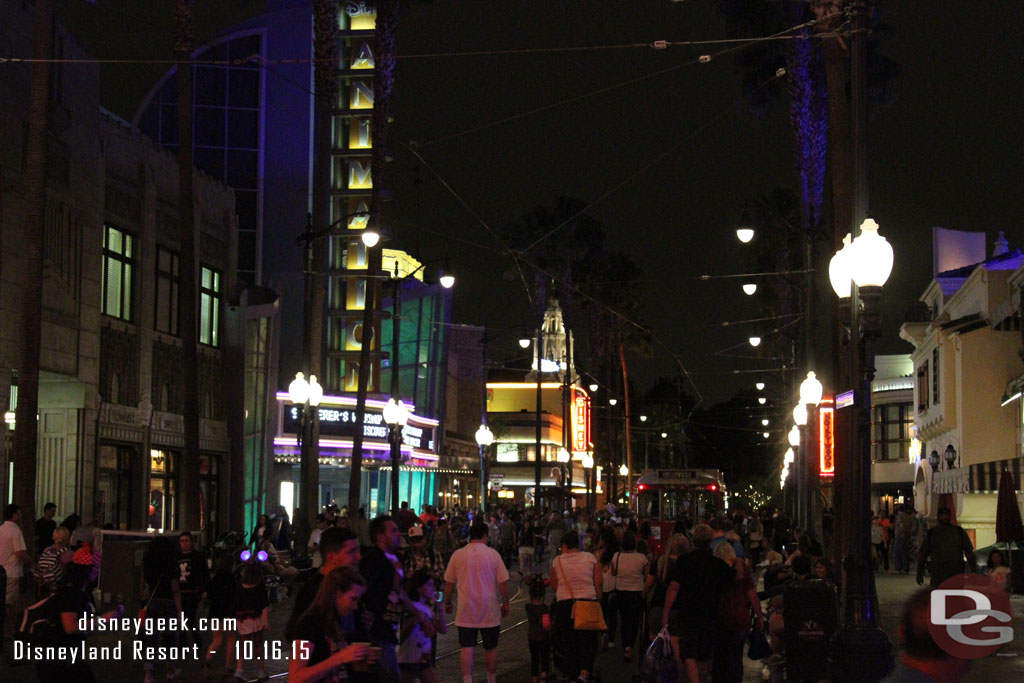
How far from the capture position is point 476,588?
1361 cm

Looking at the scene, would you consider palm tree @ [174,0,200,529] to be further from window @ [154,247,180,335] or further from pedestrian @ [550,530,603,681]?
pedestrian @ [550,530,603,681]

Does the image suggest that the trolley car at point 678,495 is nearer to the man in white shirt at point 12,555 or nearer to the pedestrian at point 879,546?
the pedestrian at point 879,546

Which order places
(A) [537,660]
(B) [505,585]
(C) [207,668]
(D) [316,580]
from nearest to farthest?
(D) [316,580]
(B) [505,585]
(A) [537,660]
(C) [207,668]

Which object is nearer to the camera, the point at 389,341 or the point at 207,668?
A: the point at 207,668

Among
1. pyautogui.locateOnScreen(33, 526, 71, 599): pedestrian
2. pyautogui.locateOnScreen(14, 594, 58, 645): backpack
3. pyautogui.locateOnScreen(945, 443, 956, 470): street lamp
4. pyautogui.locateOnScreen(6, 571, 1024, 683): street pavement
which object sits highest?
pyautogui.locateOnScreen(945, 443, 956, 470): street lamp

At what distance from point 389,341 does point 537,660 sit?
41.1 meters

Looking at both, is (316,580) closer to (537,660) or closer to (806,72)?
(537,660)

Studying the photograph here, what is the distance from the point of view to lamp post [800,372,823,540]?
31188 mm

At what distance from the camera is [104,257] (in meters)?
32.7

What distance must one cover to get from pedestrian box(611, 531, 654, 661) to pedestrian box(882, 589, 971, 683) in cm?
981

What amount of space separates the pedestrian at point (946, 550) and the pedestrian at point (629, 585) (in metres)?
3.96

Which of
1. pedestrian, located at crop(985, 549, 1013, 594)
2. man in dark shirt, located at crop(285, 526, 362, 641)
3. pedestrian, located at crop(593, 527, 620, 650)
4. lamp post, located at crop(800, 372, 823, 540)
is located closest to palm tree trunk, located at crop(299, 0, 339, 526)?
lamp post, located at crop(800, 372, 823, 540)

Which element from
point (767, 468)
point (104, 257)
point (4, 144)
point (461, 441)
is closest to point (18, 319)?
point (4, 144)
